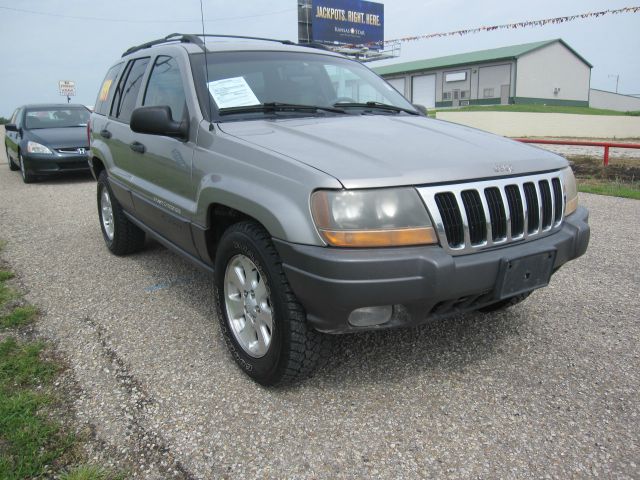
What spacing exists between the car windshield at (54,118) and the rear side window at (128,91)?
7382 millimetres

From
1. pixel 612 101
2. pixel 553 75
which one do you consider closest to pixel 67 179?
pixel 553 75

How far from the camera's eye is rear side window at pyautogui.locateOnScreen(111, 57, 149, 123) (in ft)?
13.9

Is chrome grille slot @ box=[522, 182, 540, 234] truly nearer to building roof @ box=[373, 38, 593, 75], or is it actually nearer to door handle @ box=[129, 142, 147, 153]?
door handle @ box=[129, 142, 147, 153]

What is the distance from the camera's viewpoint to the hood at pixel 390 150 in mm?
2316

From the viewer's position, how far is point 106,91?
16.8 ft

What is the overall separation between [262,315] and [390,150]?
40.7 inches

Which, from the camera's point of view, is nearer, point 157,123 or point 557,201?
point 557,201

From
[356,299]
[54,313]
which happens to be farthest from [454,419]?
[54,313]

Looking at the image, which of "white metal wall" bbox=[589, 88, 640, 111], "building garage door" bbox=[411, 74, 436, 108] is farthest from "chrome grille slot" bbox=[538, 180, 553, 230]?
"white metal wall" bbox=[589, 88, 640, 111]

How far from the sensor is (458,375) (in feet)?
9.32

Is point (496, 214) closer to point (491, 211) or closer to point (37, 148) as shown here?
point (491, 211)

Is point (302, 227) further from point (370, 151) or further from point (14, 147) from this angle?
point (14, 147)

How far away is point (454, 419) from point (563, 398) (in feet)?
1.95

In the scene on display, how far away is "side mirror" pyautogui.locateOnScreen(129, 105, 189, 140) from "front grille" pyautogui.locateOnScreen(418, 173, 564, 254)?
159 cm
